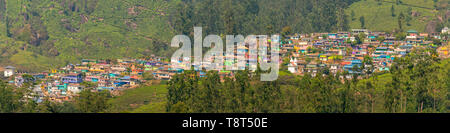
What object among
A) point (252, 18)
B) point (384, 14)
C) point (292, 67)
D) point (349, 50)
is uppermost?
point (384, 14)

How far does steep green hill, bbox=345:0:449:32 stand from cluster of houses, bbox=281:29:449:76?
3864 mm

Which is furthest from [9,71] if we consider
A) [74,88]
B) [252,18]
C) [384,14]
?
[384,14]

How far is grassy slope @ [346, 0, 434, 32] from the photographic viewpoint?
168 ft

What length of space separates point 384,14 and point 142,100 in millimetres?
30218

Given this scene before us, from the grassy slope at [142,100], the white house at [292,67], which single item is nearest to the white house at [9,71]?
the grassy slope at [142,100]

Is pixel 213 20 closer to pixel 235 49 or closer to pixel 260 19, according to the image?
pixel 260 19

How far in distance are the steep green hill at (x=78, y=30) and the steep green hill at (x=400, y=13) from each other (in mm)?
19598

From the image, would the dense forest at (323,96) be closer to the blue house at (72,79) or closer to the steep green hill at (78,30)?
the blue house at (72,79)

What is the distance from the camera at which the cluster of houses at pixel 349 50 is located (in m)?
38.1

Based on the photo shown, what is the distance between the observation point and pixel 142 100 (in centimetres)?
3416

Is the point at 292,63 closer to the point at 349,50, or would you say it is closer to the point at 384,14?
the point at 349,50

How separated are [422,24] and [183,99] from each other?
3067 centimetres

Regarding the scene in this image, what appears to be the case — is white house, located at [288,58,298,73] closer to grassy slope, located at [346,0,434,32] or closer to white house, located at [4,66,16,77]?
grassy slope, located at [346,0,434,32]

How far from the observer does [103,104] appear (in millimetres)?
26797
